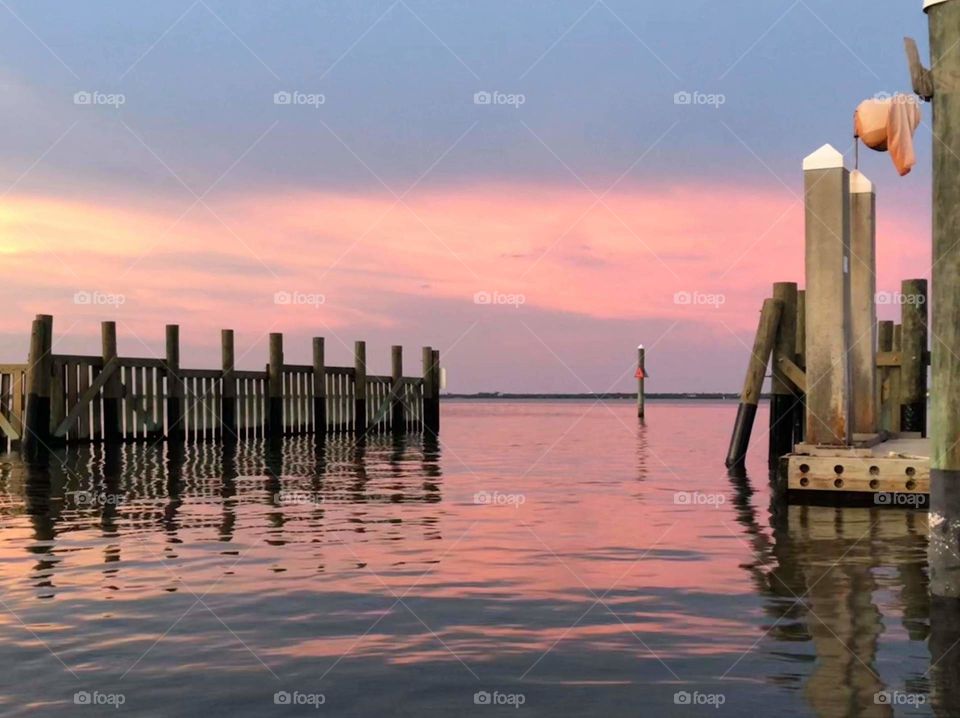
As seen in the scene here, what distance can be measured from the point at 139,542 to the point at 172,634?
4935 millimetres

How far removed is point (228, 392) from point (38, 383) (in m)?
8.10

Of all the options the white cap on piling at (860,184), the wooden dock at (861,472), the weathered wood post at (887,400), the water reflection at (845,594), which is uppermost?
the white cap on piling at (860,184)

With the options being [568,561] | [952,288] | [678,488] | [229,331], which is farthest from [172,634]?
[229,331]

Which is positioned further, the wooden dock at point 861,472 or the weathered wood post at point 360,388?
the weathered wood post at point 360,388

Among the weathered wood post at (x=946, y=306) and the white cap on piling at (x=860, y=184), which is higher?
the white cap on piling at (x=860, y=184)

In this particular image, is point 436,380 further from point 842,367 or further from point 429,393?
point 842,367

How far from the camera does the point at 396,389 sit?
43.9 m

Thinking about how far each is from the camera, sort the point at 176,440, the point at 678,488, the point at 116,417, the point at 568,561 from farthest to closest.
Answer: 1. the point at 176,440
2. the point at 116,417
3. the point at 678,488
4. the point at 568,561

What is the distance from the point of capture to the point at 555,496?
18.7 meters

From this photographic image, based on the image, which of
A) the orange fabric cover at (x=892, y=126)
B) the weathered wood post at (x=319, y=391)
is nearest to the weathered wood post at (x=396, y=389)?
the weathered wood post at (x=319, y=391)

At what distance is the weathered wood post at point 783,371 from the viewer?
67.5 ft

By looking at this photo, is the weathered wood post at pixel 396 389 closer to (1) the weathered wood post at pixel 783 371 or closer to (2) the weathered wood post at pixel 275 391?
(2) the weathered wood post at pixel 275 391

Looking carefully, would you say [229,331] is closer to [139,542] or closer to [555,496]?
[555,496]

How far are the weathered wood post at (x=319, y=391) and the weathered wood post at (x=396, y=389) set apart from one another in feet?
14.8
